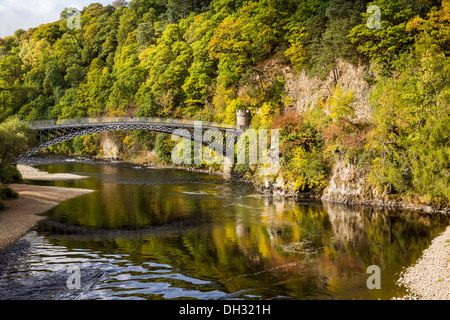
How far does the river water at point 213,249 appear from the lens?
16.4 meters

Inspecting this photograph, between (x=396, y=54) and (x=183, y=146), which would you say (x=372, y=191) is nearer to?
(x=396, y=54)

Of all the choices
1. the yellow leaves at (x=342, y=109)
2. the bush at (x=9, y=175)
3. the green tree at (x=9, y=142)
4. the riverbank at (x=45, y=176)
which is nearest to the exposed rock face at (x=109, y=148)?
the riverbank at (x=45, y=176)

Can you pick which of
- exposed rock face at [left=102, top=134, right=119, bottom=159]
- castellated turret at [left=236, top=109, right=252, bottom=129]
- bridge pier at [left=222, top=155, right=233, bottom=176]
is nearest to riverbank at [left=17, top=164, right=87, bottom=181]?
bridge pier at [left=222, top=155, right=233, bottom=176]

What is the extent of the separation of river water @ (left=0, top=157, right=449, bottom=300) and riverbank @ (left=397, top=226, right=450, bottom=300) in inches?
22.2

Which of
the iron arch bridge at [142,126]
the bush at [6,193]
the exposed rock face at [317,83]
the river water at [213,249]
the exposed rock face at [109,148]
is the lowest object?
the river water at [213,249]

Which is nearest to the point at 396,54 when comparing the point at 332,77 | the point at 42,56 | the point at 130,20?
the point at 332,77

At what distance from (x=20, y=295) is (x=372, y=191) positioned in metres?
28.3

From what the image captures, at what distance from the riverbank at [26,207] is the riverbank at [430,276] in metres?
21.0

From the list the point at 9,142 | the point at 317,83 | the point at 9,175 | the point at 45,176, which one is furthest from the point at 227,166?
the point at 9,142

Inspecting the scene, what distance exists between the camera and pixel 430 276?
16703 mm

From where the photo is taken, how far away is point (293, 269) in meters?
18.8

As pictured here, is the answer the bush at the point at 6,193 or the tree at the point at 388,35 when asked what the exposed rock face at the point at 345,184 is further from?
the bush at the point at 6,193

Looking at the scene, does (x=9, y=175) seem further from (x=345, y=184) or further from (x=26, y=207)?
(x=345, y=184)

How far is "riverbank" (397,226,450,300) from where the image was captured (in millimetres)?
15091
